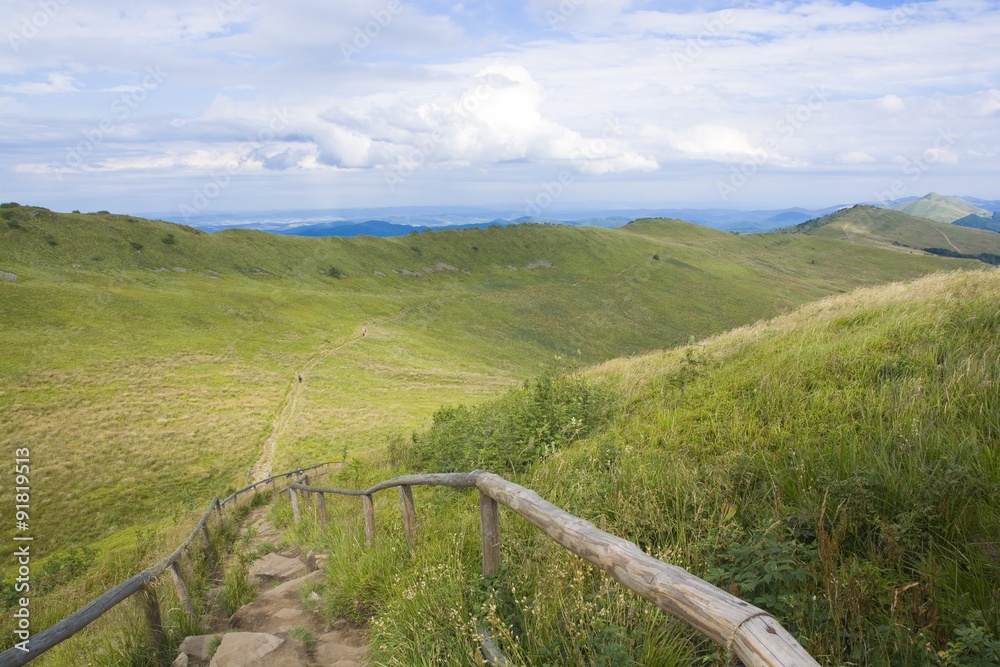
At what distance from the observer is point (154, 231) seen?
8612cm

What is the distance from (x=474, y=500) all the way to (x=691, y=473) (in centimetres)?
310

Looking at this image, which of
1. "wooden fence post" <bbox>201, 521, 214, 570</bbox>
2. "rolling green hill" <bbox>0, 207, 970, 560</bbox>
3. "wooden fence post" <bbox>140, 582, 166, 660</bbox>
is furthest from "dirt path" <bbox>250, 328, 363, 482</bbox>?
"wooden fence post" <bbox>140, 582, 166, 660</bbox>

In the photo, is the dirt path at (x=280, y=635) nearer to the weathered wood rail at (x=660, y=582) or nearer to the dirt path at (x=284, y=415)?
the weathered wood rail at (x=660, y=582)

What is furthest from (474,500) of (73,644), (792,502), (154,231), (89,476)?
(154,231)

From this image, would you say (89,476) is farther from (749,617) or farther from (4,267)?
(4,267)

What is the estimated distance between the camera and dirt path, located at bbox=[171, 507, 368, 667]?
493cm

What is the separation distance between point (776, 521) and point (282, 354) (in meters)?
54.1

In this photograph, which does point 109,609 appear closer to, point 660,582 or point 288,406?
point 660,582

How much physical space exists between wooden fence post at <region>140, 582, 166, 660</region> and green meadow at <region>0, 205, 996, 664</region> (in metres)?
1.85

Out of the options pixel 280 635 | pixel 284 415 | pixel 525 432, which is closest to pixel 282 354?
pixel 284 415

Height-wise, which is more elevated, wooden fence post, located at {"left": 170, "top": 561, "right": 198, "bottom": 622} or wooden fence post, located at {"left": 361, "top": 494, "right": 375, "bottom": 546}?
wooden fence post, located at {"left": 361, "top": 494, "right": 375, "bottom": 546}

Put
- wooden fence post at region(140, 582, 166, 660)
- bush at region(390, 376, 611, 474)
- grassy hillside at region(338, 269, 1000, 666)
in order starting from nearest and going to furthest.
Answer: grassy hillside at region(338, 269, 1000, 666) → wooden fence post at region(140, 582, 166, 660) → bush at region(390, 376, 611, 474)

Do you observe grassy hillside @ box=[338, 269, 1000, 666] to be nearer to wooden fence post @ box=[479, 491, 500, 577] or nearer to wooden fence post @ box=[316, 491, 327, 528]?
wooden fence post @ box=[479, 491, 500, 577]

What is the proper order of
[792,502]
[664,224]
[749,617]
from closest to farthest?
[749,617]
[792,502]
[664,224]
